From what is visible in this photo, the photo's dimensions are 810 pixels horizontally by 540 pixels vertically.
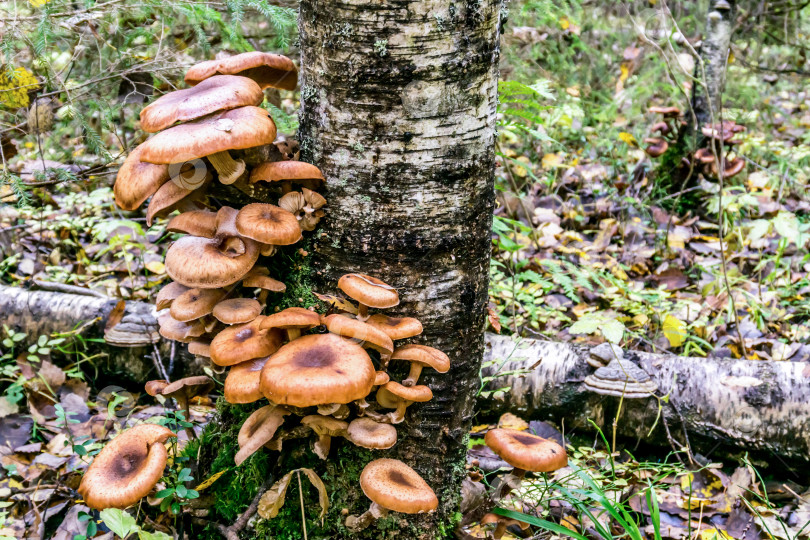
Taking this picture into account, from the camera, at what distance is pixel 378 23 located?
2.20m

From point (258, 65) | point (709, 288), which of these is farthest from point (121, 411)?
point (709, 288)

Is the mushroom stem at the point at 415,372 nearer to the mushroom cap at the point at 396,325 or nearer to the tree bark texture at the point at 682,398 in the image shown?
the mushroom cap at the point at 396,325

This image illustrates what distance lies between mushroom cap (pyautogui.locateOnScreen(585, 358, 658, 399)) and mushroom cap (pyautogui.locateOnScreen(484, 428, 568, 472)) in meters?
1.14

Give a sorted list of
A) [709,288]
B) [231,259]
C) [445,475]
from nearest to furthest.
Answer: [231,259] < [445,475] < [709,288]

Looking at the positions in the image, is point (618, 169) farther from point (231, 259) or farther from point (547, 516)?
point (231, 259)

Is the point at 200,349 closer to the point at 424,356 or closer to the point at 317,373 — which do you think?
the point at 317,373

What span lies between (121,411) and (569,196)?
18.0 feet

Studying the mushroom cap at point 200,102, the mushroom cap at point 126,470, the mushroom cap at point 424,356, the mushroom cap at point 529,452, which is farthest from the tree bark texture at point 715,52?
the mushroom cap at point 126,470

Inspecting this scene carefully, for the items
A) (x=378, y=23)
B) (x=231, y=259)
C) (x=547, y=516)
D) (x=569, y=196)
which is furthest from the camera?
(x=569, y=196)

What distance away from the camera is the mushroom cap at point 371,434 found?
89.5 inches

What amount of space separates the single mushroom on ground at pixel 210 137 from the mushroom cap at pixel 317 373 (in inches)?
31.6

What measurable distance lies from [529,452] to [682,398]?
1681 millimetres

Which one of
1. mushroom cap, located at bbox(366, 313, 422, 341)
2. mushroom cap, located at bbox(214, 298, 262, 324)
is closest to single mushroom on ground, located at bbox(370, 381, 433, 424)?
mushroom cap, located at bbox(366, 313, 422, 341)

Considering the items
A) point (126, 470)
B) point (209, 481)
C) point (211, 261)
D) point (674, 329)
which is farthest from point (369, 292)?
point (674, 329)
